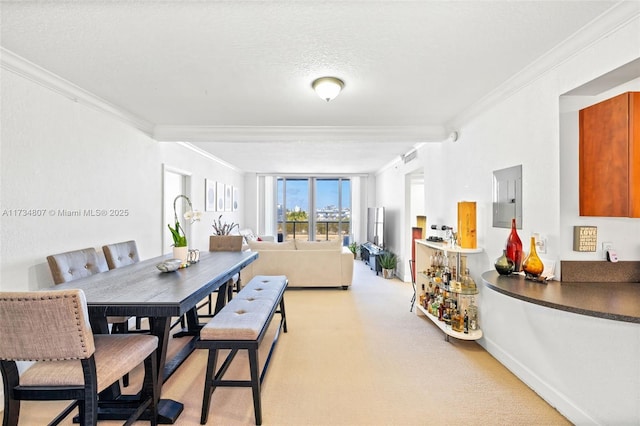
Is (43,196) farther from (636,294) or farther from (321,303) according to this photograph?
(636,294)

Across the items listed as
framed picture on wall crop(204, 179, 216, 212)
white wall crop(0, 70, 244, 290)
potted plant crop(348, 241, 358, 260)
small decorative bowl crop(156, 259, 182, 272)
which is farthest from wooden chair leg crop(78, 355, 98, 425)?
potted plant crop(348, 241, 358, 260)

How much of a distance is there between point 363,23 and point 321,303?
3.60 meters

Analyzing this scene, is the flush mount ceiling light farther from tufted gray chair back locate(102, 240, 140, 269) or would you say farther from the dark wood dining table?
tufted gray chair back locate(102, 240, 140, 269)

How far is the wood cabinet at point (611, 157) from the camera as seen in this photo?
1624 mm

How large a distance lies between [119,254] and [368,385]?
259 cm

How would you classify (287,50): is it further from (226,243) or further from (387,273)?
(387,273)

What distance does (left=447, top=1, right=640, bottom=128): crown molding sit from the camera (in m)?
1.58

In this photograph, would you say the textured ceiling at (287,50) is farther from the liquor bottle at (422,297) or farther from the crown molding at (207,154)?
the liquor bottle at (422,297)

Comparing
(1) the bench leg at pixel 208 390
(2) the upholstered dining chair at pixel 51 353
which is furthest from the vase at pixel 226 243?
(2) the upholstered dining chair at pixel 51 353

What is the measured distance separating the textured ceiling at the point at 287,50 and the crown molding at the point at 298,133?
0.34m

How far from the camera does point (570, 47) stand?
6.23 ft

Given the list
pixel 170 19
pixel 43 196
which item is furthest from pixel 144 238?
pixel 170 19

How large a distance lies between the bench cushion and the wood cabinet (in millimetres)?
2289

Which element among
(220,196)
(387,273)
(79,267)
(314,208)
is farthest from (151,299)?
(314,208)
